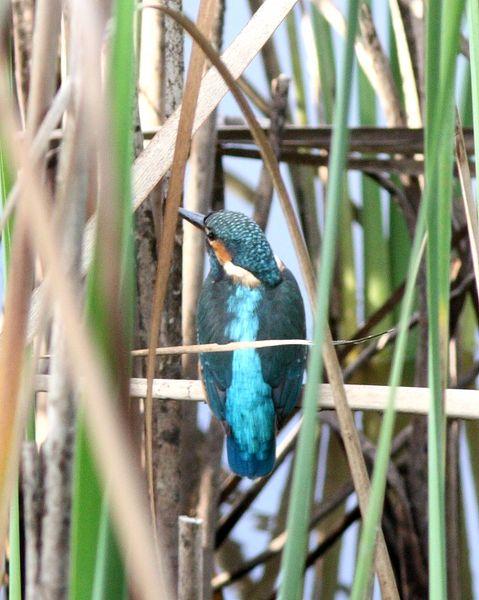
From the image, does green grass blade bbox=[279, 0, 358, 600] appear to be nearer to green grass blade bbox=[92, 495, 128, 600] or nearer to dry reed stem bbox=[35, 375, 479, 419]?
green grass blade bbox=[92, 495, 128, 600]

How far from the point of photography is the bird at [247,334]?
6.35 feet

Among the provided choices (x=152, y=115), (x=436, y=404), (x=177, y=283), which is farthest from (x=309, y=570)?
(x=436, y=404)

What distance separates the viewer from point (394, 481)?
228 centimetres

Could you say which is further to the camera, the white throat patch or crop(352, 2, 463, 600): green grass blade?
the white throat patch

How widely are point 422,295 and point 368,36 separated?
2.12 feet

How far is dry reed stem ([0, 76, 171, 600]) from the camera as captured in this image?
2.06 feet

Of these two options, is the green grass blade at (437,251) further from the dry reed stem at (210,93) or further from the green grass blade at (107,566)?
the dry reed stem at (210,93)

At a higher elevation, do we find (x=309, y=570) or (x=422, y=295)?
(x=422, y=295)

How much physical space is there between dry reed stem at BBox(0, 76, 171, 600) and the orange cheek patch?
155 cm

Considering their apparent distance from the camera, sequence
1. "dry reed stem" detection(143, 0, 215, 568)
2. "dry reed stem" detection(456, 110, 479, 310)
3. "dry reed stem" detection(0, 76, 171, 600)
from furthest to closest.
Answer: "dry reed stem" detection(456, 110, 479, 310), "dry reed stem" detection(143, 0, 215, 568), "dry reed stem" detection(0, 76, 171, 600)

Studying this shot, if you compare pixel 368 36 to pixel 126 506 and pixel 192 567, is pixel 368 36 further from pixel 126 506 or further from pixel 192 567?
pixel 126 506

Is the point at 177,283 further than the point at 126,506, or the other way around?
the point at 177,283

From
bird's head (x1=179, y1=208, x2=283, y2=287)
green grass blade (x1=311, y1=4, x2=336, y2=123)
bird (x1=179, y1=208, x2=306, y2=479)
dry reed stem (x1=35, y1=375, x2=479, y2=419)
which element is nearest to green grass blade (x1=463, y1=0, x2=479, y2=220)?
dry reed stem (x1=35, y1=375, x2=479, y2=419)

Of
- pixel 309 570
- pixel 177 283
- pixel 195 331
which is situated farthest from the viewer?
pixel 309 570
